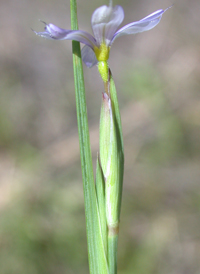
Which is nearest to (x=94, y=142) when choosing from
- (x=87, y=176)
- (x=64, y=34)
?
(x=87, y=176)

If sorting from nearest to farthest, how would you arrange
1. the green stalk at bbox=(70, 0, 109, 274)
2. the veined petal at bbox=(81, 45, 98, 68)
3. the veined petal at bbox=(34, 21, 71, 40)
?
the veined petal at bbox=(34, 21, 71, 40)
the green stalk at bbox=(70, 0, 109, 274)
the veined petal at bbox=(81, 45, 98, 68)

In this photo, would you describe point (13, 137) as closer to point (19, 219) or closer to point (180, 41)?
point (19, 219)

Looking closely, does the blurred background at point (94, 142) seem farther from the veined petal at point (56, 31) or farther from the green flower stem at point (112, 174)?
the veined petal at point (56, 31)

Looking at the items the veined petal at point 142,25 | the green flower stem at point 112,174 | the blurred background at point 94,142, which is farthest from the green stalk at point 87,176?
the blurred background at point 94,142

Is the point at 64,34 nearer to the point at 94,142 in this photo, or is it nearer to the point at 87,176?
the point at 87,176

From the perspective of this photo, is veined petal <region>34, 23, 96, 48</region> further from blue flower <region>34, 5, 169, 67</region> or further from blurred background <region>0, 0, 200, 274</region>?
blurred background <region>0, 0, 200, 274</region>

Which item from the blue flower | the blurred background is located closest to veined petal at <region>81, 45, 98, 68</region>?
the blue flower
